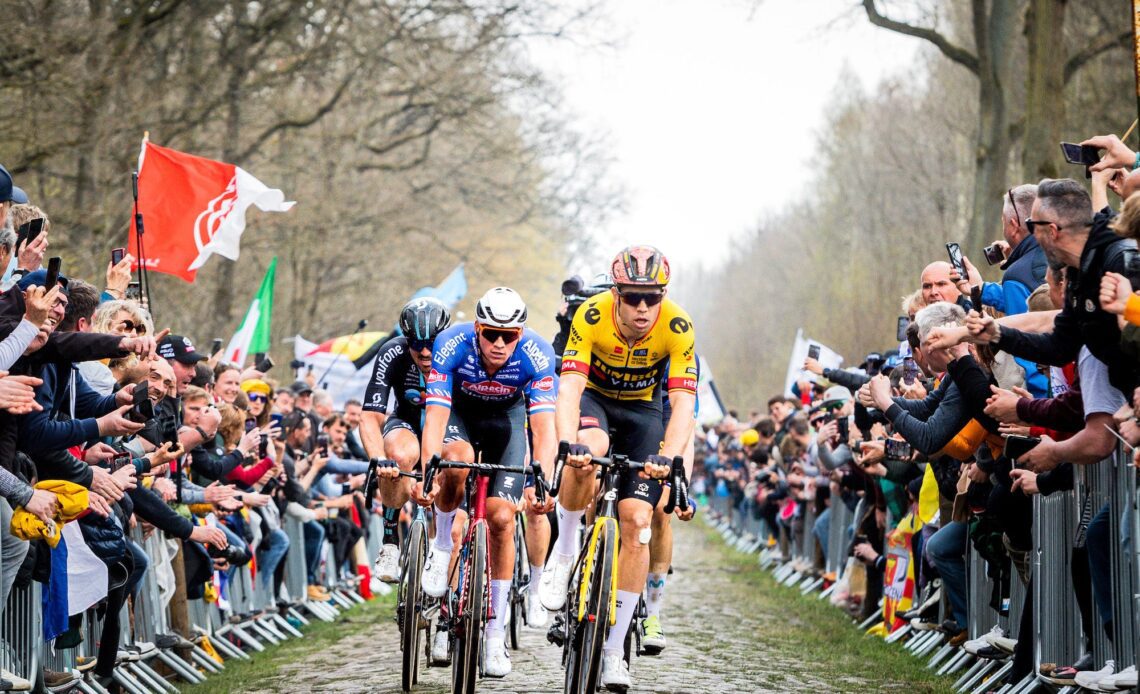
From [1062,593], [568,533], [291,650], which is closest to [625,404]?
[568,533]

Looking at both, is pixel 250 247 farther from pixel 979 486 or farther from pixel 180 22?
pixel 979 486

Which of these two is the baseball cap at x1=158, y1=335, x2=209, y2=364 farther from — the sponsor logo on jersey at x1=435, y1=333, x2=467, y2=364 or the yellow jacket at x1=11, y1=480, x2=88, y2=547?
the yellow jacket at x1=11, y1=480, x2=88, y2=547

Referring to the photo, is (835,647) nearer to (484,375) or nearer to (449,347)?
(484,375)

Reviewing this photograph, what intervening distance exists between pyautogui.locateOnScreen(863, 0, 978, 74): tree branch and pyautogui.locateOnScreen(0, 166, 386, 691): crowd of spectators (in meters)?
13.0

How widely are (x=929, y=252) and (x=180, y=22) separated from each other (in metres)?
19.2

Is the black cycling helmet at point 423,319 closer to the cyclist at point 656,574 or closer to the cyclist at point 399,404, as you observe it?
the cyclist at point 399,404

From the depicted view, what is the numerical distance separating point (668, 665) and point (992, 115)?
14420mm

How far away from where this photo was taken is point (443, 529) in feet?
34.7

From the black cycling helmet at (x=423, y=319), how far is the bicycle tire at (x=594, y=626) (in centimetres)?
284

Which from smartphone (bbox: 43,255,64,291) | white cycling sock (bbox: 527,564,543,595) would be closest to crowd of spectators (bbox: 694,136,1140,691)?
white cycling sock (bbox: 527,564,543,595)

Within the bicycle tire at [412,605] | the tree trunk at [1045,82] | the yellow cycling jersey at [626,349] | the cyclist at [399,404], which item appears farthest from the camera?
the tree trunk at [1045,82]

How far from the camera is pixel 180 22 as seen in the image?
30266 mm

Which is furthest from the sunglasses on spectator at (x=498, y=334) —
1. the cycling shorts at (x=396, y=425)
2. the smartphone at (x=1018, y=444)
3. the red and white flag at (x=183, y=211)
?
the red and white flag at (x=183, y=211)

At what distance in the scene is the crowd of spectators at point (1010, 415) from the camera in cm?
771
